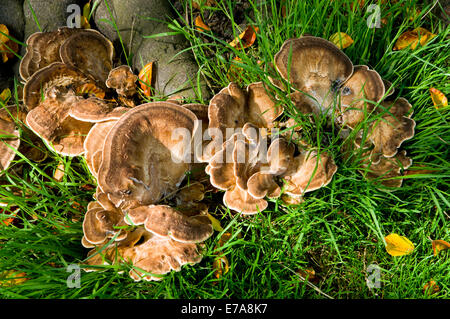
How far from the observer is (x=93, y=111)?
2.92 meters

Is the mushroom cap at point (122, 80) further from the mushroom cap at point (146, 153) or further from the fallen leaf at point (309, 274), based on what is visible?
the fallen leaf at point (309, 274)

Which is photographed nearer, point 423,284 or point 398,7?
point 423,284

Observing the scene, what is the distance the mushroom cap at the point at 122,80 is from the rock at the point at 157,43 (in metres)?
0.24

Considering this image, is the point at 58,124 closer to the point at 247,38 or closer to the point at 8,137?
the point at 8,137

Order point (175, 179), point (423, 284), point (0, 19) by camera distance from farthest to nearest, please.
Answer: point (0, 19) → point (175, 179) → point (423, 284)

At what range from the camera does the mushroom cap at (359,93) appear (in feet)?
9.39

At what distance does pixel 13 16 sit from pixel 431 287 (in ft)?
18.0

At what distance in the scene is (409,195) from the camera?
3111 mm

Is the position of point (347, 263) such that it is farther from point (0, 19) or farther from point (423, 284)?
point (0, 19)

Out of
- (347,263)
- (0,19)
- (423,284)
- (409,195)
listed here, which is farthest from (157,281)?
(0,19)

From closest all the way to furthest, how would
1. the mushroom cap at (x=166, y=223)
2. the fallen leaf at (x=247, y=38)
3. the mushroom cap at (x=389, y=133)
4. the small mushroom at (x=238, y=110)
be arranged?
the mushroom cap at (x=166, y=223) → the small mushroom at (x=238, y=110) → the mushroom cap at (x=389, y=133) → the fallen leaf at (x=247, y=38)

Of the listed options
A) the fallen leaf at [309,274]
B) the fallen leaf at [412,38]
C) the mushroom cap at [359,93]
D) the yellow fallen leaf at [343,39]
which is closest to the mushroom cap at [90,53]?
the yellow fallen leaf at [343,39]

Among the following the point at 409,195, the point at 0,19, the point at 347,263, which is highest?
the point at 0,19

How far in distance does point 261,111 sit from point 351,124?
0.88 m
